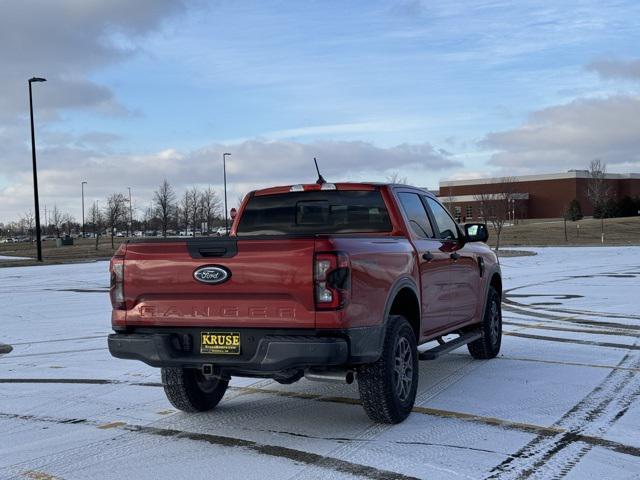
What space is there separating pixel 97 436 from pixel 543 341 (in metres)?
6.30

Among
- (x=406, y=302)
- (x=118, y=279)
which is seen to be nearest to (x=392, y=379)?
(x=406, y=302)

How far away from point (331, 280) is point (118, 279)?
176cm

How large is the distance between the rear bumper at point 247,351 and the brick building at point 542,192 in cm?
9052

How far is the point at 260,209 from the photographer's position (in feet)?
24.9

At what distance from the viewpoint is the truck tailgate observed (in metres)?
5.27

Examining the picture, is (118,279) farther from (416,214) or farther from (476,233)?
(476,233)

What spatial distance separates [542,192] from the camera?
333 feet

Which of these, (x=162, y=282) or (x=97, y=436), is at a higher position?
(x=162, y=282)

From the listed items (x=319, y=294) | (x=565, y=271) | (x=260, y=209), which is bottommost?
(x=565, y=271)

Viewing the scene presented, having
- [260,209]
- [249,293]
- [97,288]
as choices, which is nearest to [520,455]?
[249,293]

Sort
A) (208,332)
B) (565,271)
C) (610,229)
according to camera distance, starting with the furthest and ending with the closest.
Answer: (610,229) < (565,271) < (208,332)

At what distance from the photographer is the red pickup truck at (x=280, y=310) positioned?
525cm

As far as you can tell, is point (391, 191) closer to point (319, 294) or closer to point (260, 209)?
point (260, 209)

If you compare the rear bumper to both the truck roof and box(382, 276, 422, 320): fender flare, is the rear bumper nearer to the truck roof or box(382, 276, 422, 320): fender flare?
box(382, 276, 422, 320): fender flare
